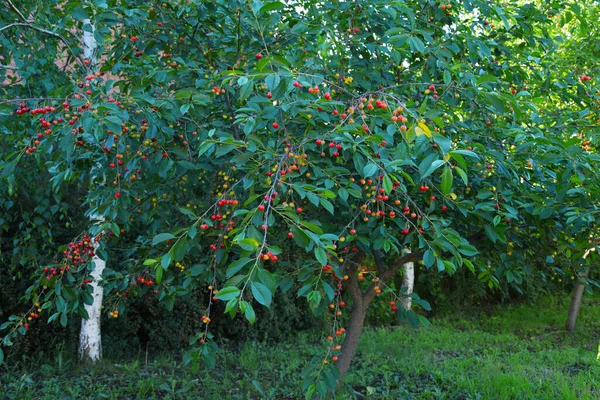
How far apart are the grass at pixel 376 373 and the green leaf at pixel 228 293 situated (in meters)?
1.71

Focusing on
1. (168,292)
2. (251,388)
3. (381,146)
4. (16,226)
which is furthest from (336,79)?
(16,226)

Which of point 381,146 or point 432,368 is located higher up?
point 381,146

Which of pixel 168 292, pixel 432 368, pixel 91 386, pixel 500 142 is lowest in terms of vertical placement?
pixel 91 386

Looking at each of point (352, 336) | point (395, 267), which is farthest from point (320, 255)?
point (352, 336)

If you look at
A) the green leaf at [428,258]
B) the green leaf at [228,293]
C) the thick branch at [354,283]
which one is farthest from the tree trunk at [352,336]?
the green leaf at [228,293]

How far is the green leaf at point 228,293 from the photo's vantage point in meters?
1.53

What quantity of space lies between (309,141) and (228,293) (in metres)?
0.87

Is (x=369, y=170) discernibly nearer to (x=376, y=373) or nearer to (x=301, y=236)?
(x=301, y=236)

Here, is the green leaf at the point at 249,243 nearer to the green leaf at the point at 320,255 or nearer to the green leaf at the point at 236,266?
the green leaf at the point at 236,266

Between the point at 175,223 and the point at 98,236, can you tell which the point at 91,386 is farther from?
the point at 98,236

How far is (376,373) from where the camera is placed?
4.58 m

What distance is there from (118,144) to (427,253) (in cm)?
144

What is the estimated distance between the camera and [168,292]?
280 cm

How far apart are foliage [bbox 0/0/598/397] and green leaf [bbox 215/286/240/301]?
0.86 feet
